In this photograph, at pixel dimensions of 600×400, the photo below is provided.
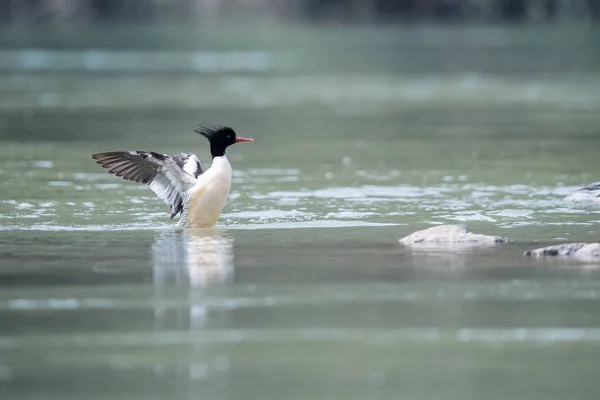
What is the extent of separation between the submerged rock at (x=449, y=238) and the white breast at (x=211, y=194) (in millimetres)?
2042

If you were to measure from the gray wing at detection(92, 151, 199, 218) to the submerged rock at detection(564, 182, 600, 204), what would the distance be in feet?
13.7

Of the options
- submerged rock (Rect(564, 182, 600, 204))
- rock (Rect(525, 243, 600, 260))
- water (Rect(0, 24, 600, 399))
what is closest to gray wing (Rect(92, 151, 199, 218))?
water (Rect(0, 24, 600, 399))

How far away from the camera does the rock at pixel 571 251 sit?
1294 cm

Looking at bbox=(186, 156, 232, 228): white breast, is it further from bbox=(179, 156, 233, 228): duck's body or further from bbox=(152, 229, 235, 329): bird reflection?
bbox=(152, 229, 235, 329): bird reflection

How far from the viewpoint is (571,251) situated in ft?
42.7

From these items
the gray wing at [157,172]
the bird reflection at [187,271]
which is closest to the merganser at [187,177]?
the gray wing at [157,172]

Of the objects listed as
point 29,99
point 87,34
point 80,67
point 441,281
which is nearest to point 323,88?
point 29,99

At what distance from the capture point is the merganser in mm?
15086

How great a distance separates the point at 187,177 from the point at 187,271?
9.36 ft

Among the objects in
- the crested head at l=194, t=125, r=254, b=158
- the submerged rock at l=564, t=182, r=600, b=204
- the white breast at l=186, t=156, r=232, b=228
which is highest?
the crested head at l=194, t=125, r=254, b=158

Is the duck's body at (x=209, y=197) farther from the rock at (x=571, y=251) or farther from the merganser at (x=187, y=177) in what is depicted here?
the rock at (x=571, y=251)

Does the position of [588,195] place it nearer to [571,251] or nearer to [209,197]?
[571,251]

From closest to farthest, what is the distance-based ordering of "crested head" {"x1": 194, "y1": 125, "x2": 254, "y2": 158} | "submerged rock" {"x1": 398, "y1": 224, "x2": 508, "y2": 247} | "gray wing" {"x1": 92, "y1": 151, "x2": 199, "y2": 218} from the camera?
"submerged rock" {"x1": 398, "y1": 224, "x2": 508, "y2": 247} → "crested head" {"x1": 194, "y1": 125, "x2": 254, "y2": 158} → "gray wing" {"x1": 92, "y1": 151, "x2": 199, "y2": 218}

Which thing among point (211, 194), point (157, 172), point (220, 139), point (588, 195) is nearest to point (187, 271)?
point (211, 194)
